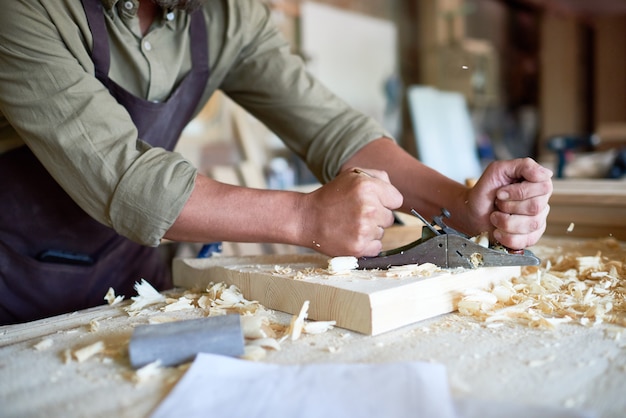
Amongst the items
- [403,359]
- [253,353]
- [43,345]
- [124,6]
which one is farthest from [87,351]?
[124,6]

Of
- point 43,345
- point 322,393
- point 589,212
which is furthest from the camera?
point 589,212

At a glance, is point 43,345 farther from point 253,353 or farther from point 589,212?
point 589,212

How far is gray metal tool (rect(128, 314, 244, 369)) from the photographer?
0.80 metres

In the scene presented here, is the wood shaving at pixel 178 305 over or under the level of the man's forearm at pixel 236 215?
under

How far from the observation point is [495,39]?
7.50 metres

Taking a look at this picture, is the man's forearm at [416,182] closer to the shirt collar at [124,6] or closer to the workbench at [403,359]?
the workbench at [403,359]

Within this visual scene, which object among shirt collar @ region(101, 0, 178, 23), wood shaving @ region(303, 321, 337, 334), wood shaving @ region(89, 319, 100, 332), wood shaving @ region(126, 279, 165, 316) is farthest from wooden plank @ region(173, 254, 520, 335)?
shirt collar @ region(101, 0, 178, 23)

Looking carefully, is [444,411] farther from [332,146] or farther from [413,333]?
[332,146]

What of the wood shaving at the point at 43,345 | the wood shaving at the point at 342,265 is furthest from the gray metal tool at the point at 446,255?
the wood shaving at the point at 43,345

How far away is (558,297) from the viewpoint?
1.09m

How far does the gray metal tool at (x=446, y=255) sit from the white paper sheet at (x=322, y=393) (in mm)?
383

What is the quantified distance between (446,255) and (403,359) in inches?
13.9

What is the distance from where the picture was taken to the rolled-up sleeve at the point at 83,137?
1030 mm

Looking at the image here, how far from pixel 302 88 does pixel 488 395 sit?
1043 mm
